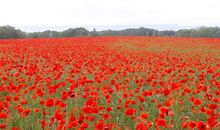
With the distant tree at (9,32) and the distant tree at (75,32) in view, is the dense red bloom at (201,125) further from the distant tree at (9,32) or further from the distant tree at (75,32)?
the distant tree at (75,32)

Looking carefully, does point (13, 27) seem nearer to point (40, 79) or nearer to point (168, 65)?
point (168, 65)

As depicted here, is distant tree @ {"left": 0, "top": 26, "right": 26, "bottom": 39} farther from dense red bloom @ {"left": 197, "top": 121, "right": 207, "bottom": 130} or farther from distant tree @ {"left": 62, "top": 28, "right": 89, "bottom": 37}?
dense red bloom @ {"left": 197, "top": 121, "right": 207, "bottom": 130}

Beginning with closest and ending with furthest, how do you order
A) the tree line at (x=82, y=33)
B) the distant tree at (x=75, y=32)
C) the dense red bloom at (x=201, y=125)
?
the dense red bloom at (x=201, y=125) < the tree line at (x=82, y=33) < the distant tree at (x=75, y=32)

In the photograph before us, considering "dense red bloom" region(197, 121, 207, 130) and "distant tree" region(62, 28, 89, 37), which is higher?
"dense red bloom" region(197, 121, 207, 130)

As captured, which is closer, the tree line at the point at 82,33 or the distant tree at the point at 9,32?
the distant tree at the point at 9,32

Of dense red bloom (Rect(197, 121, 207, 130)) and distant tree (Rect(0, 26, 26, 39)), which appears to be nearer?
dense red bloom (Rect(197, 121, 207, 130))

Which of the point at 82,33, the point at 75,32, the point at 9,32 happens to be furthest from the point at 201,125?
the point at 75,32

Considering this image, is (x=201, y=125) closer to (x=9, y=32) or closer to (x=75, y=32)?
(x=9, y=32)

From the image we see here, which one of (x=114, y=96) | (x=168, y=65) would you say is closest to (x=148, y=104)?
(x=114, y=96)

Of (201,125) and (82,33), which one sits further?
(82,33)

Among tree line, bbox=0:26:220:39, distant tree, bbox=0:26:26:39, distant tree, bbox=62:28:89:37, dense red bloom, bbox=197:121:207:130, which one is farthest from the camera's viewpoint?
distant tree, bbox=62:28:89:37

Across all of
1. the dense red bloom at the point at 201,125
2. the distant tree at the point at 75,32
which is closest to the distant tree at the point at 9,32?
the distant tree at the point at 75,32

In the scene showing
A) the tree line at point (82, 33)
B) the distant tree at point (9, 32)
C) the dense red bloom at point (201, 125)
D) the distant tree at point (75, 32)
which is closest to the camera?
the dense red bloom at point (201, 125)

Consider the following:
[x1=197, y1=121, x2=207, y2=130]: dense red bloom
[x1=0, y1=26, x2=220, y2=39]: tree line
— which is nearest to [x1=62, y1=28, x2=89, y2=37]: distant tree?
[x1=0, y1=26, x2=220, y2=39]: tree line
